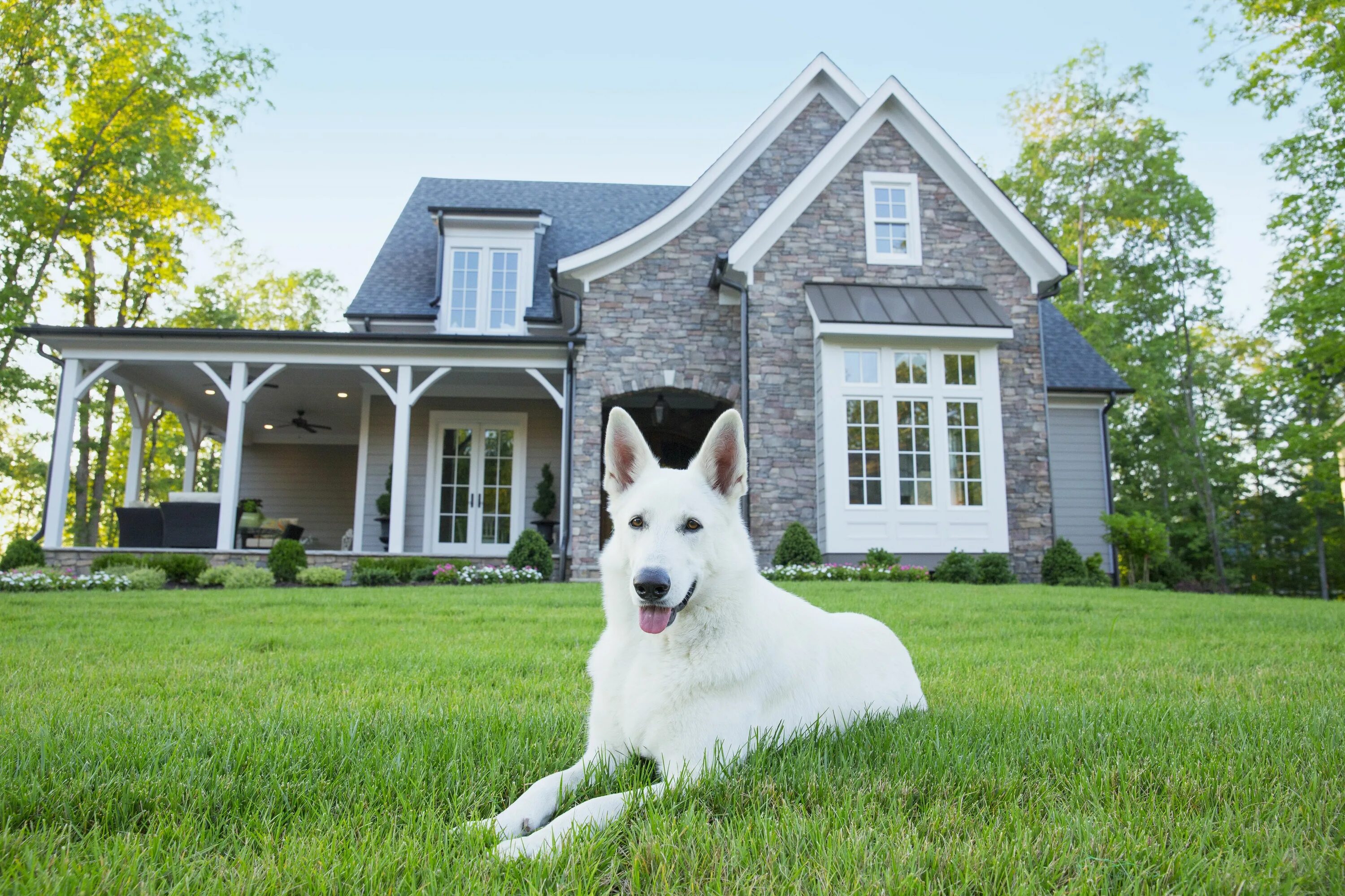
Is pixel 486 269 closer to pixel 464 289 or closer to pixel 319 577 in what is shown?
pixel 464 289

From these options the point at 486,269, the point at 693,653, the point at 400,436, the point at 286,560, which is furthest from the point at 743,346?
the point at 693,653

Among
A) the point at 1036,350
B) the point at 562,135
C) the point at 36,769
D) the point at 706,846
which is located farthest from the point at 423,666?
the point at 562,135

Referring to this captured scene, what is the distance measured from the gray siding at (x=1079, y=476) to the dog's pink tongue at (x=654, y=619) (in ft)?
45.9

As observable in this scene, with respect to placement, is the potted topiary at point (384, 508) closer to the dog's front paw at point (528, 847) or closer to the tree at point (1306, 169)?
the dog's front paw at point (528, 847)

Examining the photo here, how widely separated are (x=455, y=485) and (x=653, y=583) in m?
13.5

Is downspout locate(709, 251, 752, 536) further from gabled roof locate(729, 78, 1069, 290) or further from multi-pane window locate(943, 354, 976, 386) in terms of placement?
multi-pane window locate(943, 354, 976, 386)

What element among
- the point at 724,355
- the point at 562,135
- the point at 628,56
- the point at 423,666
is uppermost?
the point at 562,135

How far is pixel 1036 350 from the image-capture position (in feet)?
41.8

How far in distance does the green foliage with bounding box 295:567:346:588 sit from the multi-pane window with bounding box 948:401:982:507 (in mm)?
9246

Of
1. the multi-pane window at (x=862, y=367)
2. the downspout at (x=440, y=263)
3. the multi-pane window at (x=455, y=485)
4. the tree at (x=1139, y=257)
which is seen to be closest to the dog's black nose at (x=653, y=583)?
the multi-pane window at (x=862, y=367)

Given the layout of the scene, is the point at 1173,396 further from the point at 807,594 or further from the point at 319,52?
the point at 319,52

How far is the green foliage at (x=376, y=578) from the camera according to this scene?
11.2 meters

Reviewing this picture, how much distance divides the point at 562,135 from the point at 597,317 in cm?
1369

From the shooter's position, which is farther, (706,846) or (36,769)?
(36,769)
